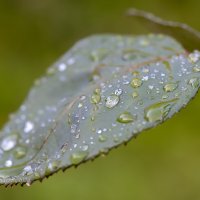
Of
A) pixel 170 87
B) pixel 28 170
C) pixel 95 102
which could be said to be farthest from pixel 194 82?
pixel 28 170

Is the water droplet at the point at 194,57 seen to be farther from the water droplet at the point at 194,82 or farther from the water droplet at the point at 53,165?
the water droplet at the point at 53,165

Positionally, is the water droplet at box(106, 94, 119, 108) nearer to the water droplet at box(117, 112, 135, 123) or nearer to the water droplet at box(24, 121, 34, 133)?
the water droplet at box(117, 112, 135, 123)

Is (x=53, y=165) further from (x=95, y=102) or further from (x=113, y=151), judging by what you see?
(x=113, y=151)

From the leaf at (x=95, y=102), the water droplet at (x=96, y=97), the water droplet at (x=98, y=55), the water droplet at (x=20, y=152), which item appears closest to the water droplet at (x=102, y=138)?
the leaf at (x=95, y=102)

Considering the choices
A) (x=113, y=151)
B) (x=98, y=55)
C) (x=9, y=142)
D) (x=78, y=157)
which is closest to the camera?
(x=78, y=157)

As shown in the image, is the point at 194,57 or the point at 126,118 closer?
the point at 126,118

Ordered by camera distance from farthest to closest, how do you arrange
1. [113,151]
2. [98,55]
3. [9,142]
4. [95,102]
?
[113,151] < [98,55] < [9,142] < [95,102]
